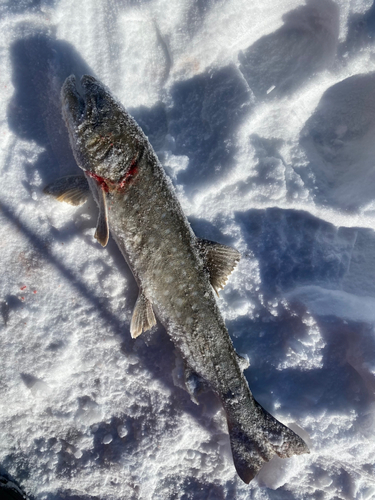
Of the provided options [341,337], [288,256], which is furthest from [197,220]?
[341,337]

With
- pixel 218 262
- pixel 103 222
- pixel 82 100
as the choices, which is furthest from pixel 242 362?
pixel 82 100

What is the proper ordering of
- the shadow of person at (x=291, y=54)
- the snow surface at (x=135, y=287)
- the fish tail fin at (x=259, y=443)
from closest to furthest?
the fish tail fin at (x=259, y=443)
the snow surface at (x=135, y=287)
the shadow of person at (x=291, y=54)

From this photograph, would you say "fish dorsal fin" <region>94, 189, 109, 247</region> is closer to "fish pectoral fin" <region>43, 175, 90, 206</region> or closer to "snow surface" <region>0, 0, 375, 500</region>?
A: "fish pectoral fin" <region>43, 175, 90, 206</region>

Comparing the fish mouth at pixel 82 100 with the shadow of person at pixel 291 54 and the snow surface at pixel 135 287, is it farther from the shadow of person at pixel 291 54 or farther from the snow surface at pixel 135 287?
the shadow of person at pixel 291 54

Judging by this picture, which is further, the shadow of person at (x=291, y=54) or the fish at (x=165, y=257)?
the shadow of person at (x=291, y=54)

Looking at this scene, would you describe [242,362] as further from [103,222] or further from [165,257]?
[103,222]

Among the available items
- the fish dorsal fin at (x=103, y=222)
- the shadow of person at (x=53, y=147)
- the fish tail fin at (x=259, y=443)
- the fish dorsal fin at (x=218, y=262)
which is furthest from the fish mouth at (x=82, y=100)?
the fish tail fin at (x=259, y=443)

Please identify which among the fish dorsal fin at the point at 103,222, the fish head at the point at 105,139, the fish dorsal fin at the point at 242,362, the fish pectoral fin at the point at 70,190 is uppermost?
the fish head at the point at 105,139

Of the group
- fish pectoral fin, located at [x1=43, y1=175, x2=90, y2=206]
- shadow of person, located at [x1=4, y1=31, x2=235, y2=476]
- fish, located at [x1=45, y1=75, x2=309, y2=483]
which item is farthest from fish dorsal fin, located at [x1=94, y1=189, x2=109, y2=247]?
shadow of person, located at [x1=4, y1=31, x2=235, y2=476]
